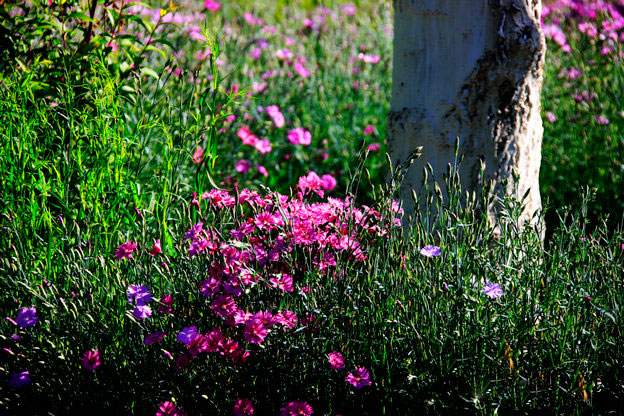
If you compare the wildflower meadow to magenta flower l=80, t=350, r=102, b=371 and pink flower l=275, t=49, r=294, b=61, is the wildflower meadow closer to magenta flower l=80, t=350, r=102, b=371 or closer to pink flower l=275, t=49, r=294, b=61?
magenta flower l=80, t=350, r=102, b=371

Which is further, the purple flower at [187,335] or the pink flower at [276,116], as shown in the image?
the pink flower at [276,116]

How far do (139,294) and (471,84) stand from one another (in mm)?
1718

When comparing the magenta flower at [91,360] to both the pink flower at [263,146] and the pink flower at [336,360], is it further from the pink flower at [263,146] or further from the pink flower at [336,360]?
the pink flower at [263,146]

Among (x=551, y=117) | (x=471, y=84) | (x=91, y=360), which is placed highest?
(x=471, y=84)

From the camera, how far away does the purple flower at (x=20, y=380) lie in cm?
255

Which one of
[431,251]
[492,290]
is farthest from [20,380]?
[492,290]

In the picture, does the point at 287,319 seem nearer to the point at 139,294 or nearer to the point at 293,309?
the point at 293,309

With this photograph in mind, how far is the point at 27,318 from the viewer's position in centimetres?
248

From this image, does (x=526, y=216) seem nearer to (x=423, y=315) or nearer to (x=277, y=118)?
(x=423, y=315)

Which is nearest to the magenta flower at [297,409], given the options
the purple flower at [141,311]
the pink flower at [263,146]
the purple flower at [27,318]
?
Answer: the purple flower at [141,311]

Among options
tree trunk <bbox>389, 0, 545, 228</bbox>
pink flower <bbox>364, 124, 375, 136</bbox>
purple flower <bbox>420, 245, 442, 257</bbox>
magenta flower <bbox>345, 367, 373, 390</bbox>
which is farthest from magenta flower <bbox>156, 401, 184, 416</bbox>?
pink flower <bbox>364, 124, 375, 136</bbox>

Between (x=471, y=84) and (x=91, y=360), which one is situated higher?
(x=471, y=84)

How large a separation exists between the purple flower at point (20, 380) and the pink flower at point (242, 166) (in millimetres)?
2315

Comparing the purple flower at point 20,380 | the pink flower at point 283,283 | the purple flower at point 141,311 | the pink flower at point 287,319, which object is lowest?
the purple flower at point 20,380
